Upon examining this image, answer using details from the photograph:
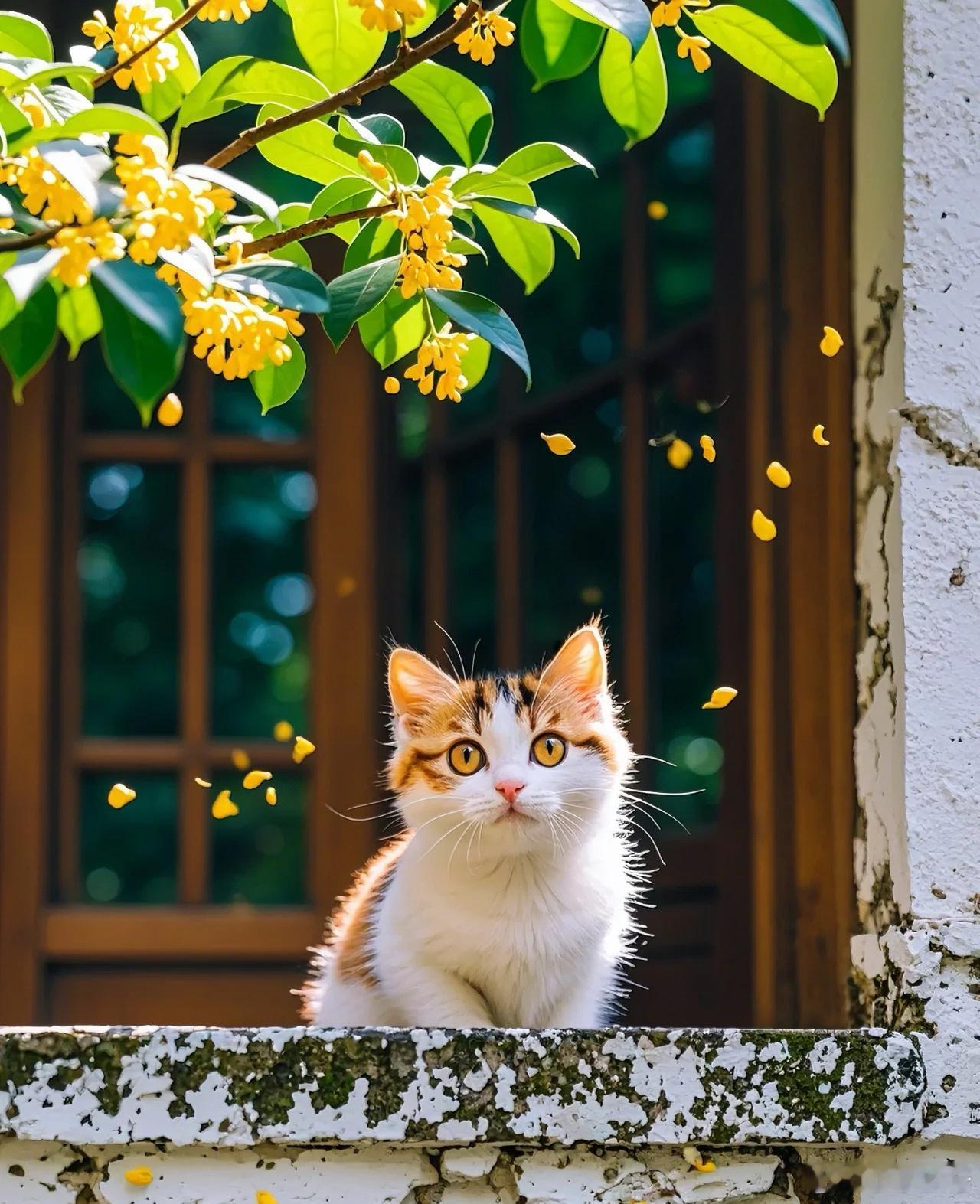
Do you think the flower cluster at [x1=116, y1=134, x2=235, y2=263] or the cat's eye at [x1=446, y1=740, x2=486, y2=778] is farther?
the cat's eye at [x1=446, y1=740, x2=486, y2=778]

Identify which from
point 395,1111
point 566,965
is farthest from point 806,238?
point 395,1111

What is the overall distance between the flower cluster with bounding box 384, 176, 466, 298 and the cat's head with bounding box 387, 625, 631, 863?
0.53 meters

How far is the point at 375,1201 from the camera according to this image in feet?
3.43

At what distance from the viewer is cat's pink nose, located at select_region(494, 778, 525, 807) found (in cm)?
127

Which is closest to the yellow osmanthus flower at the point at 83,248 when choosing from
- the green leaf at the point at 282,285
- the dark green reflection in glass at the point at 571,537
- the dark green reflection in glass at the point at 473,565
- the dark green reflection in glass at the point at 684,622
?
the green leaf at the point at 282,285

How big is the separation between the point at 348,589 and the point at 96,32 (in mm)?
1854

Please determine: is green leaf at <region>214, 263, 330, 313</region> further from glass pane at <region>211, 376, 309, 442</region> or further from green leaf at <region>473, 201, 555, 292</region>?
glass pane at <region>211, 376, 309, 442</region>

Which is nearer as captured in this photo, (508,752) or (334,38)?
(334,38)

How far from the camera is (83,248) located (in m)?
0.63

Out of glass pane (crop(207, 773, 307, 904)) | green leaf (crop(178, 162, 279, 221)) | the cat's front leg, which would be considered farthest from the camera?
glass pane (crop(207, 773, 307, 904))

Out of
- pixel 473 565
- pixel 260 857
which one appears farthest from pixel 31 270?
pixel 260 857

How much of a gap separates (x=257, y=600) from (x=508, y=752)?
2711 mm

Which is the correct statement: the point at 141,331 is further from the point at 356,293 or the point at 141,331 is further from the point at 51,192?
the point at 356,293

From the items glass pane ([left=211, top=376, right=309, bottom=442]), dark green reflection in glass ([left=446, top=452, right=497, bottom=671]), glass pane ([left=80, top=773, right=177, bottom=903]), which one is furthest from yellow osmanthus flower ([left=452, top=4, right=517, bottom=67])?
glass pane ([left=80, top=773, right=177, bottom=903])
